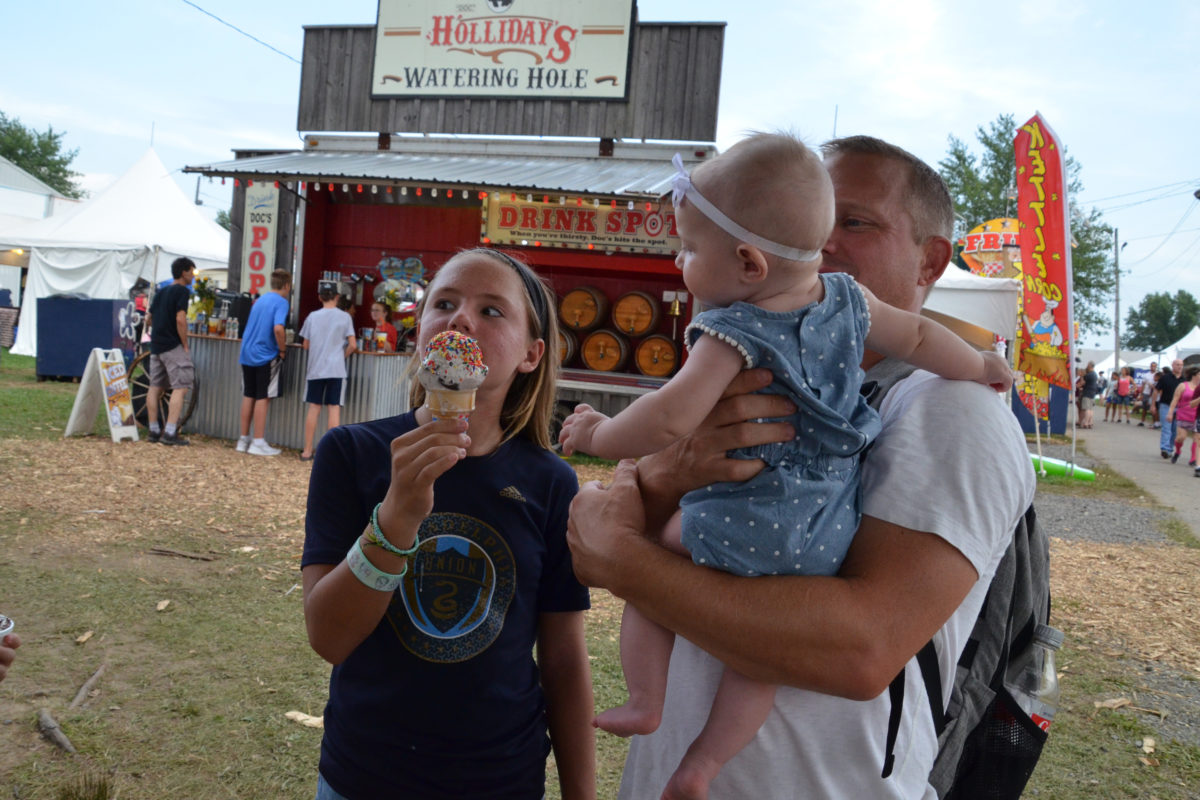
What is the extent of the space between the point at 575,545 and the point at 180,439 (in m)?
9.96

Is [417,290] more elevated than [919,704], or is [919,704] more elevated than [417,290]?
[417,290]

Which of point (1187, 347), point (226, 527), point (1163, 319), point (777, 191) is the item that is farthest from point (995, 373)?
point (1163, 319)

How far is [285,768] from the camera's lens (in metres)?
3.35

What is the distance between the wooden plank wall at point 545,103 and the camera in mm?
12062

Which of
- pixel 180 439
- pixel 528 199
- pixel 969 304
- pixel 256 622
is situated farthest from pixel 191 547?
pixel 969 304

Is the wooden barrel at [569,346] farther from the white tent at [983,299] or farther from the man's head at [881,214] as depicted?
the man's head at [881,214]

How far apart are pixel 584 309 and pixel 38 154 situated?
65842mm

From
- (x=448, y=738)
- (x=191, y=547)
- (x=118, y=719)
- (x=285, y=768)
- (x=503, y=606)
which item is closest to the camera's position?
(x=448, y=738)

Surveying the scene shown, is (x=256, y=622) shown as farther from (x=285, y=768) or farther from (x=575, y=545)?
(x=575, y=545)

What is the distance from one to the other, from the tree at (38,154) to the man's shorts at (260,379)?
61655mm

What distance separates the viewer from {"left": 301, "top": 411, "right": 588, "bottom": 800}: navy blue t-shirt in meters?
1.71

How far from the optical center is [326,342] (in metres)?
9.40

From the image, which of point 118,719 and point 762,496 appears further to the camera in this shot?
point 118,719

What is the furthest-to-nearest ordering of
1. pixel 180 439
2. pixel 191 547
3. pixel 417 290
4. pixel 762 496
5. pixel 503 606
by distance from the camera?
pixel 417 290, pixel 180 439, pixel 191 547, pixel 503 606, pixel 762 496
